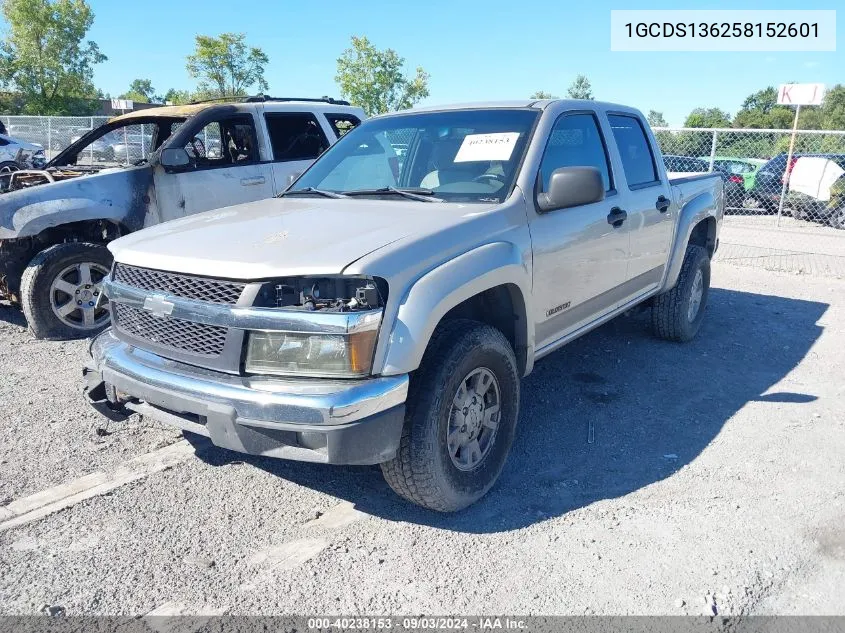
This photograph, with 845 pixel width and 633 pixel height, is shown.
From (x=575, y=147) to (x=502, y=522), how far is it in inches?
91.6

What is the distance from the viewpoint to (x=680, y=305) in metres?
5.50

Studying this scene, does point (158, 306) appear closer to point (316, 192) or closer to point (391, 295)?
point (391, 295)

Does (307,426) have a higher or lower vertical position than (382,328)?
lower

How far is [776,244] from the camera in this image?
11461 mm

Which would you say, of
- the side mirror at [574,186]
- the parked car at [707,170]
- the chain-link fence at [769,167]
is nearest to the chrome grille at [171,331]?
the side mirror at [574,186]

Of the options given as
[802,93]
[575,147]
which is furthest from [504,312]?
[802,93]

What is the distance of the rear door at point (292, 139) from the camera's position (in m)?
6.60

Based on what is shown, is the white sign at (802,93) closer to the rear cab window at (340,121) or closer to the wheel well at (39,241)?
the rear cab window at (340,121)

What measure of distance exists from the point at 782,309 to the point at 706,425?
3.77 metres

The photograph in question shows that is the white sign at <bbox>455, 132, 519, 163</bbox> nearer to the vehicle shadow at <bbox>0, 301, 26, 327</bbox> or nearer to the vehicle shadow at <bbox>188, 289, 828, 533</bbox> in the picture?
the vehicle shadow at <bbox>188, 289, 828, 533</bbox>

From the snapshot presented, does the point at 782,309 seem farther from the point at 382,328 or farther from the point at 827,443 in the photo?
the point at 382,328

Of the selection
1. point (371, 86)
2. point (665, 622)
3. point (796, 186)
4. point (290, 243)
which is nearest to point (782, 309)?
point (665, 622)

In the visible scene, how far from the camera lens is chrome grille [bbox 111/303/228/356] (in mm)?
2713

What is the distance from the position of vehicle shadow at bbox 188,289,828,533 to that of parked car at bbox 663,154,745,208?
30.6 ft
